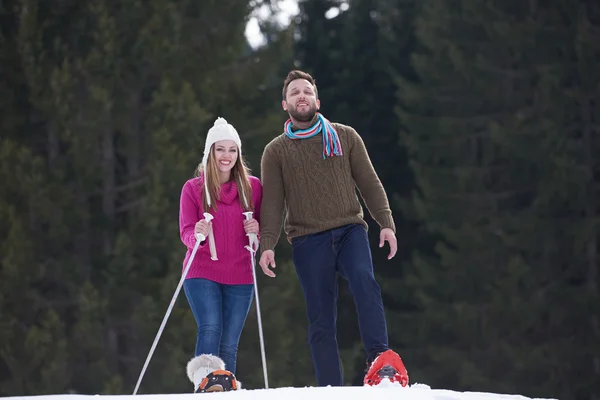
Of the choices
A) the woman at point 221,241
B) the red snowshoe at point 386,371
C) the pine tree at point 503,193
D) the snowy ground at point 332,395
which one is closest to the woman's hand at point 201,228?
the woman at point 221,241

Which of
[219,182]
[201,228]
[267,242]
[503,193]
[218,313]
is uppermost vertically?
[503,193]

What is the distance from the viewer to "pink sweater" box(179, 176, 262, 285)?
20.7 feet

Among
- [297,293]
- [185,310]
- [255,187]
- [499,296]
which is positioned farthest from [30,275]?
[255,187]

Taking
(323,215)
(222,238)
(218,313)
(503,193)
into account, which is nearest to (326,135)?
(323,215)

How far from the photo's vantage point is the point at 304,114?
6320 millimetres

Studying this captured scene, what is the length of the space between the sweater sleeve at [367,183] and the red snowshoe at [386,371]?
84 centimetres

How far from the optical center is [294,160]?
6.29 meters

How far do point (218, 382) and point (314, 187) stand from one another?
1.16m

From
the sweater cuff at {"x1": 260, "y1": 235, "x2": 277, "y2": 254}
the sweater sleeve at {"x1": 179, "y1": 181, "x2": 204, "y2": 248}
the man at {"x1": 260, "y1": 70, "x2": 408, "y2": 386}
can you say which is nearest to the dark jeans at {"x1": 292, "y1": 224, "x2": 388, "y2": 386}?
the man at {"x1": 260, "y1": 70, "x2": 408, "y2": 386}

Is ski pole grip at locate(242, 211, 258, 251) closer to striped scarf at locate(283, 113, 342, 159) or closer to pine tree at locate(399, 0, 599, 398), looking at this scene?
striped scarf at locate(283, 113, 342, 159)

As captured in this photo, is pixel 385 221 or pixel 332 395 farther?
pixel 385 221

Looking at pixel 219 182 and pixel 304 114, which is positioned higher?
pixel 304 114

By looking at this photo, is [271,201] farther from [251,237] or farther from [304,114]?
[304,114]

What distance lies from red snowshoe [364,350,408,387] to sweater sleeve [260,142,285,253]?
2.94 feet
